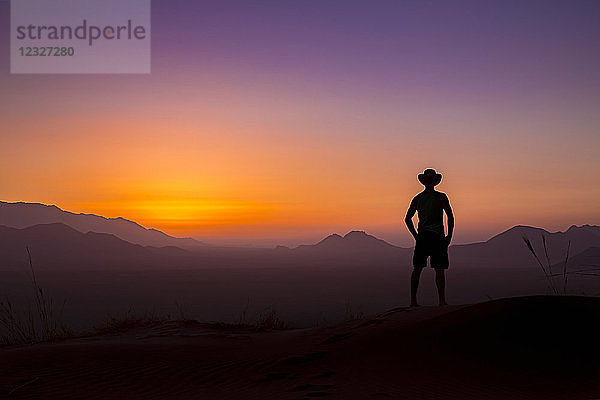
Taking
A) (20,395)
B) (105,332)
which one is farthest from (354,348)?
(105,332)

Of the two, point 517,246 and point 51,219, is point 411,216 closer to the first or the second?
point 517,246

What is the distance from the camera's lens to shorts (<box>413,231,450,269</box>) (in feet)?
33.9

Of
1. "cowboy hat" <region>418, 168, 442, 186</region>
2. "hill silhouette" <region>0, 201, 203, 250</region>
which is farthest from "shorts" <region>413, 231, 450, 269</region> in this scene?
"hill silhouette" <region>0, 201, 203, 250</region>

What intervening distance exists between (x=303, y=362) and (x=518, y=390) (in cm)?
265

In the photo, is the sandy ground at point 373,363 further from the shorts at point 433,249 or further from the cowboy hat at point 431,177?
the cowboy hat at point 431,177

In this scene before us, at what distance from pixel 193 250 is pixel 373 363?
154716 mm

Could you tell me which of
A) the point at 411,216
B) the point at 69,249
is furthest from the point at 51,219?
the point at 411,216

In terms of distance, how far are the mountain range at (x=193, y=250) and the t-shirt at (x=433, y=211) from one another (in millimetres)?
36275

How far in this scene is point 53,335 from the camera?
1150 centimetres

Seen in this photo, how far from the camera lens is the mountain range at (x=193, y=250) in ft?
282

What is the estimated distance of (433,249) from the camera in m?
10.4

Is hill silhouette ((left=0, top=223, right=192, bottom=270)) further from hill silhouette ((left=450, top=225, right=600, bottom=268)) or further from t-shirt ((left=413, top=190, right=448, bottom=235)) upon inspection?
t-shirt ((left=413, top=190, right=448, bottom=235))

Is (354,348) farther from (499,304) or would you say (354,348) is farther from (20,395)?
(20,395)

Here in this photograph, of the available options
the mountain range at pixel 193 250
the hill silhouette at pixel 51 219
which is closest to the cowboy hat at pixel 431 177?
the mountain range at pixel 193 250
